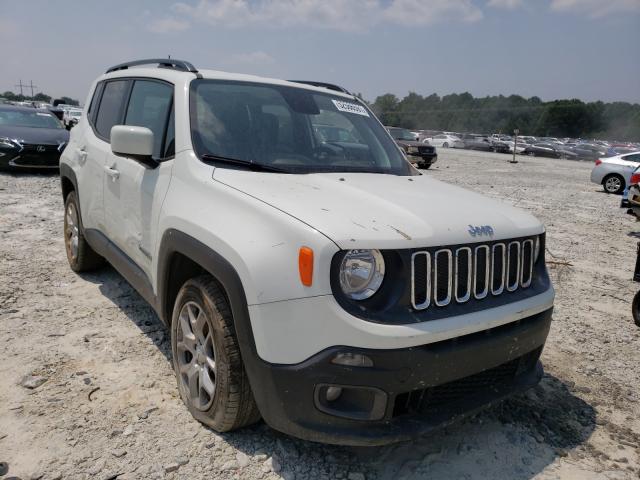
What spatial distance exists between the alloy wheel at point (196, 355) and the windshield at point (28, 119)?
1121cm

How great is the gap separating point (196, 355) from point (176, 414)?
412mm

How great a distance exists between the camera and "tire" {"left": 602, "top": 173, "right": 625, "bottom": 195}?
605 inches

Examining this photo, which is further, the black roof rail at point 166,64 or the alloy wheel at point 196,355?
the black roof rail at point 166,64

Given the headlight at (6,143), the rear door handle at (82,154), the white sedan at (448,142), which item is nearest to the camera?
the rear door handle at (82,154)

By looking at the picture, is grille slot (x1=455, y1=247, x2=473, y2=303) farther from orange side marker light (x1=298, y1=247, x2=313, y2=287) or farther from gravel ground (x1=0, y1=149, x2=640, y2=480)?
gravel ground (x1=0, y1=149, x2=640, y2=480)

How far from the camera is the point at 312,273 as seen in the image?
80.3 inches

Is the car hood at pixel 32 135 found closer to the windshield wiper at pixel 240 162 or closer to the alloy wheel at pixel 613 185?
the windshield wiper at pixel 240 162

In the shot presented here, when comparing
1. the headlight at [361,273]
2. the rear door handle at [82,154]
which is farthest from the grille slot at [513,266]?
the rear door handle at [82,154]

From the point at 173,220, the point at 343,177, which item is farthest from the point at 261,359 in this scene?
the point at 343,177

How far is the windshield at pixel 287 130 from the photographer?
3.01m

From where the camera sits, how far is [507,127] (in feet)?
238

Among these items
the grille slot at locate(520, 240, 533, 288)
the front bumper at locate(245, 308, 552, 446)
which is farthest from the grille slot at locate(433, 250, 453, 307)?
the grille slot at locate(520, 240, 533, 288)

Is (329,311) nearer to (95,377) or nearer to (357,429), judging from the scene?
(357,429)

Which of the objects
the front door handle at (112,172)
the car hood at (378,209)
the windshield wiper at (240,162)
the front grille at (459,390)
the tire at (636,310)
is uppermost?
the windshield wiper at (240,162)
